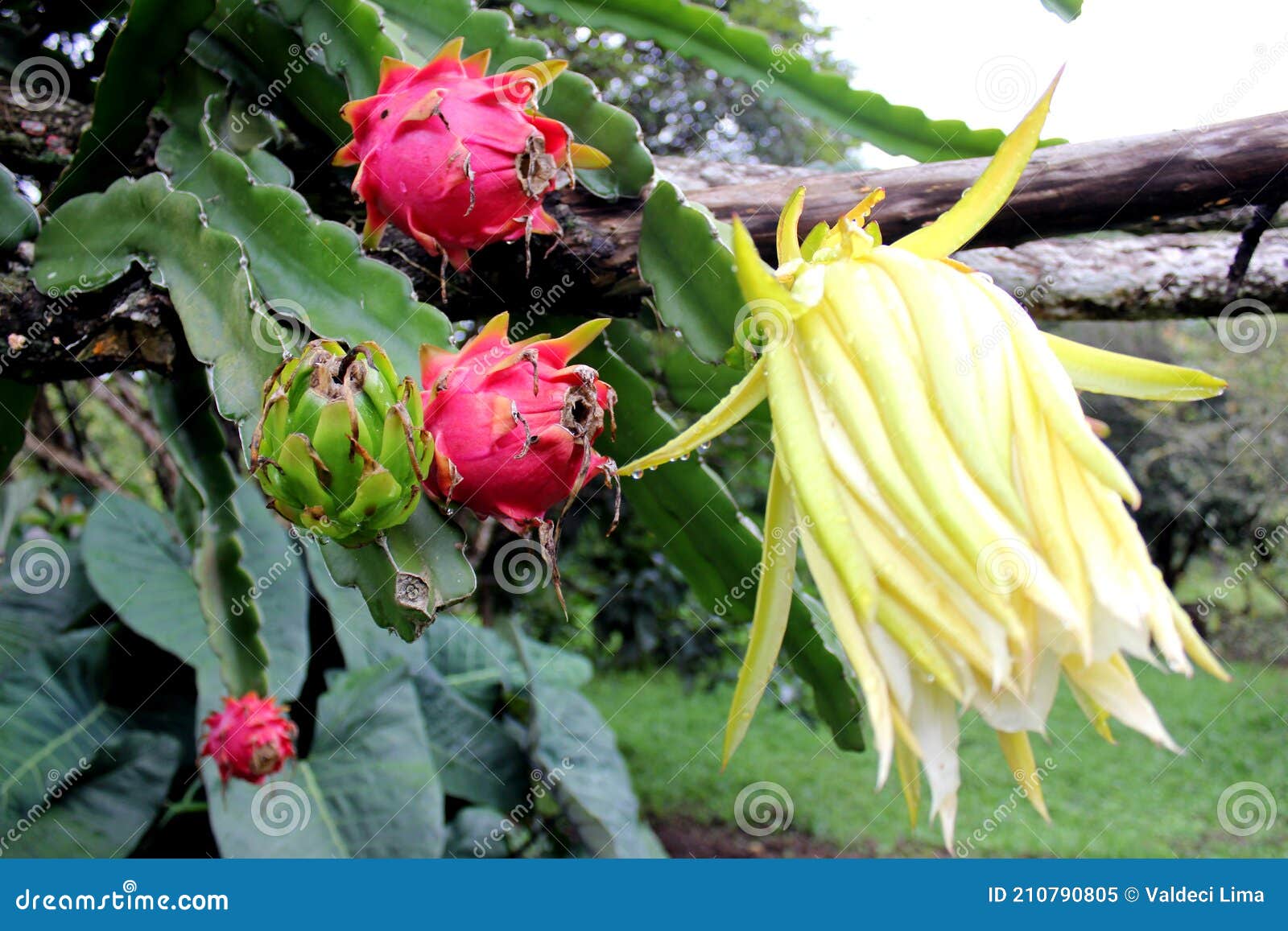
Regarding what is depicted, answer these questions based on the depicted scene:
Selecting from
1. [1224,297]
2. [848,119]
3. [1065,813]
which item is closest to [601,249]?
[848,119]

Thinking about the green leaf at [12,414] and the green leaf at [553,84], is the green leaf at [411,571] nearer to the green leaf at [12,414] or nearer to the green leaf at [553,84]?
the green leaf at [553,84]

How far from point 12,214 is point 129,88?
0.16 m

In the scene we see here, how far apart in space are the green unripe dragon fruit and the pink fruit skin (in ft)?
0.55

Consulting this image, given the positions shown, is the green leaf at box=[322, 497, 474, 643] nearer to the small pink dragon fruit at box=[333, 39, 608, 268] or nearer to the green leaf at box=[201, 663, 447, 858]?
the small pink dragon fruit at box=[333, 39, 608, 268]

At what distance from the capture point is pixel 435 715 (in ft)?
7.47

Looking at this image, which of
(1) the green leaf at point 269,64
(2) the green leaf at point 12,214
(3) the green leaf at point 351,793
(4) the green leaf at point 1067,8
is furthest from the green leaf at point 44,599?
(4) the green leaf at point 1067,8

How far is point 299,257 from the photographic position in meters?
0.74

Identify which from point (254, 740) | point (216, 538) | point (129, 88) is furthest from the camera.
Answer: point (254, 740)

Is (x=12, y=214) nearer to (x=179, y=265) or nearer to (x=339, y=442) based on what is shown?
(x=179, y=265)

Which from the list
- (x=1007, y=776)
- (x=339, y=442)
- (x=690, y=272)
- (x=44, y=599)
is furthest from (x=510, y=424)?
(x=1007, y=776)

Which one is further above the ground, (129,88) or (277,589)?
(129,88)

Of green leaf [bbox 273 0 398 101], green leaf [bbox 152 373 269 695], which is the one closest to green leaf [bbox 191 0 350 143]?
green leaf [bbox 273 0 398 101]

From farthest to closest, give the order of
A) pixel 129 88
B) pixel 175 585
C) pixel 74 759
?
pixel 175 585, pixel 74 759, pixel 129 88

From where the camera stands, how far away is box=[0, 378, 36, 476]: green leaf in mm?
995
